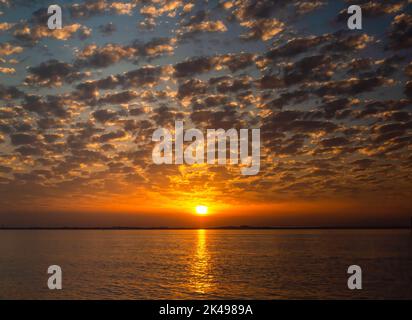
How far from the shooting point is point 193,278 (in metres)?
62.3

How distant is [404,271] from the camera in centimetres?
6938

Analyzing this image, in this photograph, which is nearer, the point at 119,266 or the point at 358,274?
the point at 358,274

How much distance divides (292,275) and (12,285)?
42048 millimetres

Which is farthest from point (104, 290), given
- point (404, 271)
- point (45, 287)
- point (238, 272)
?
point (404, 271)

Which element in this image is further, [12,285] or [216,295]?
[12,285]
